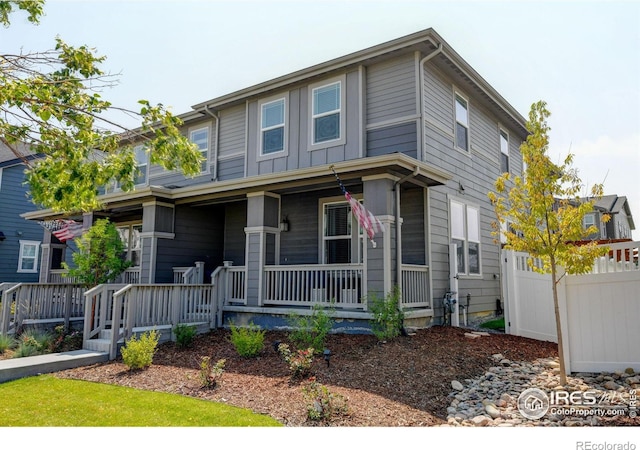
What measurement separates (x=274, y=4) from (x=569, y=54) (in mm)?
5041

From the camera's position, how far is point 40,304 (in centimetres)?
1051

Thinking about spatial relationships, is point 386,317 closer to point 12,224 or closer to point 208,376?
point 208,376

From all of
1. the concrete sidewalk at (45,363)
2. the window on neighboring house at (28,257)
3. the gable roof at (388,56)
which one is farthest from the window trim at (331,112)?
the window on neighboring house at (28,257)

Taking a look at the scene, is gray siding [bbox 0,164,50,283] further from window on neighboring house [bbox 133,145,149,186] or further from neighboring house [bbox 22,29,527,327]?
neighboring house [bbox 22,29,527,327]

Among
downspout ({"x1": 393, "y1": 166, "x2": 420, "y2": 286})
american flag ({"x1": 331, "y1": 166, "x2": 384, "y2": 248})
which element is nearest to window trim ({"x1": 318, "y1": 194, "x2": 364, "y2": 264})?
downspout ({"x1": 393, "y1": 166, "x2": 420, "y2": 286})

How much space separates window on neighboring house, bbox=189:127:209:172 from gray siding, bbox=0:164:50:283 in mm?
10251

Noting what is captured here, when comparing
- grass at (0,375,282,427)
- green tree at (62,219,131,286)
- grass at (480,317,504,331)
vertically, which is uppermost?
green tree at (62,219,131,286)

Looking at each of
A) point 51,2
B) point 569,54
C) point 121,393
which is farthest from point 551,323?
point 51,2

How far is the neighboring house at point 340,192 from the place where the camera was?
904cm

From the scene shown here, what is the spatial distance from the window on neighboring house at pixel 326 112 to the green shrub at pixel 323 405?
7.04 meters

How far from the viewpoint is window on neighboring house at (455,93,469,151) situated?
37.8 feet

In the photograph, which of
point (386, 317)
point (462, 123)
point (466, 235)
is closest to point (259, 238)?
point (386, 317)

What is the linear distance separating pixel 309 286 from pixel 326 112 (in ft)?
14.5

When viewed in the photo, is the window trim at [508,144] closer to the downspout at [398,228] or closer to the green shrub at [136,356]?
the downspout at [398,228]
